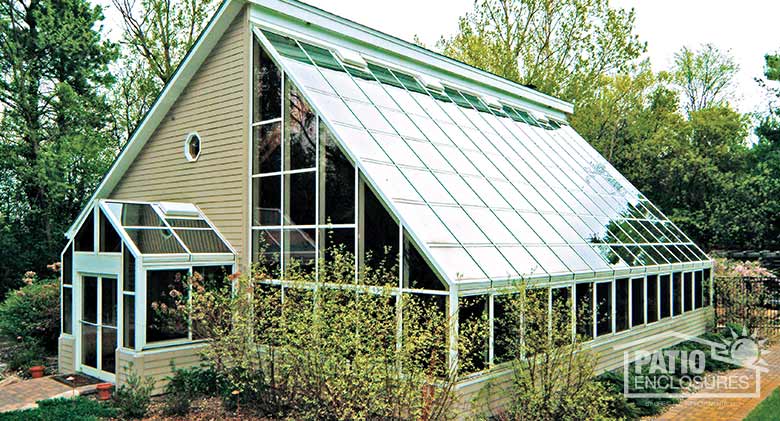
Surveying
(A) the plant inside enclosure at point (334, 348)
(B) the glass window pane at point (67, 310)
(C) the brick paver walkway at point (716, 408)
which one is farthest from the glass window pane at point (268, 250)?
(C) the brick paver walkway at point (716, 408)

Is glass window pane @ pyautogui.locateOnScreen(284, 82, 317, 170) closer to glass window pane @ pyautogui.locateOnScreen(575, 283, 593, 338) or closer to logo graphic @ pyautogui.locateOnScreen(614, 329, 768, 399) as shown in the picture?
glass window pane @ pyautogui.locateOnScreen(575, 283, 593, 338)

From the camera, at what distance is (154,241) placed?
9734mm

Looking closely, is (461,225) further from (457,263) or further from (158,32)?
(158,32)

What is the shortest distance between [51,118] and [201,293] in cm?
1524

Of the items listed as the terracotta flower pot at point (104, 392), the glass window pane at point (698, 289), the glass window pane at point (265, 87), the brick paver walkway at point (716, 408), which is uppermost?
the glass window pane at point (265, 87)

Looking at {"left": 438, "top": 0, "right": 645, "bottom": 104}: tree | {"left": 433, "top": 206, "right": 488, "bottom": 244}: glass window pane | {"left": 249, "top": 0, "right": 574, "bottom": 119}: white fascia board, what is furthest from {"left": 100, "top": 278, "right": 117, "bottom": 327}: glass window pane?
{"left": 438, "top": 0, "right": 645, "bottom": 104}: tree

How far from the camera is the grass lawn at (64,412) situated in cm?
733

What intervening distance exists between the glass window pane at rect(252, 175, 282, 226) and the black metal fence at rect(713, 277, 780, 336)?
11.7 metres

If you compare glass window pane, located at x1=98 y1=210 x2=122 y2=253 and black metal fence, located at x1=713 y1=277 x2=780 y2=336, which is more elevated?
glass window pane, located at x1=98 y1=210 x2=122 y2=253

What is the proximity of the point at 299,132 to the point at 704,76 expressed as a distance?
35122mm

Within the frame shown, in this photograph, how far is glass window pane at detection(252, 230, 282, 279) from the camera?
984 centimetres

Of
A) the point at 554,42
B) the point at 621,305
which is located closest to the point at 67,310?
the point at 621,305

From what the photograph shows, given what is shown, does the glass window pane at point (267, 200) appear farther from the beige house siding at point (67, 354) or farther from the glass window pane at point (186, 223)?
the beige house siding at point (67, 354)

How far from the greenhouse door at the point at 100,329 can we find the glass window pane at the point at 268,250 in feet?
8.10
